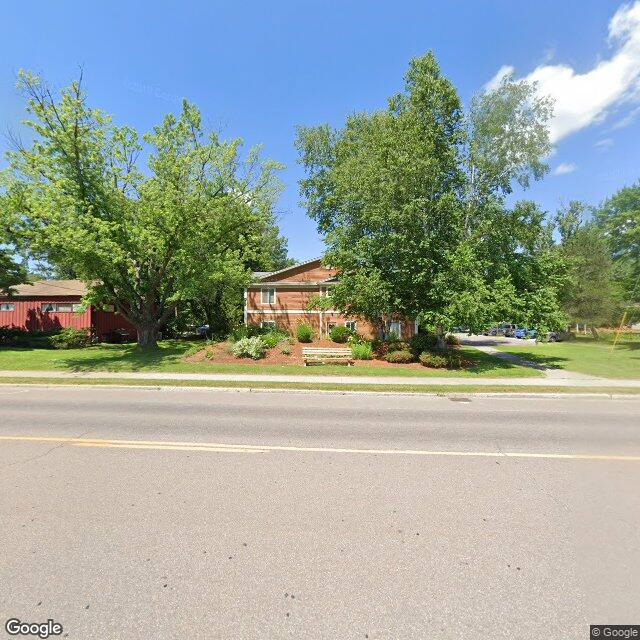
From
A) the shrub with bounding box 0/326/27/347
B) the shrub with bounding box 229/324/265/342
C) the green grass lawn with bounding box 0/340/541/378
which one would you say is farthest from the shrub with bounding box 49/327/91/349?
the shrub with bounding box 229/324/265/342

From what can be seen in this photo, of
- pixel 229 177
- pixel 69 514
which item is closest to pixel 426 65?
pixel 229 177

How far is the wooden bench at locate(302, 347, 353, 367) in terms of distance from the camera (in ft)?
59.9

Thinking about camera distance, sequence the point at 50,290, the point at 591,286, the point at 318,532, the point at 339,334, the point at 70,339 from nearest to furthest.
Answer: the point at 318,532
the point at 70,339
the point at 339,334
the point at 50,290
the point at 591,286

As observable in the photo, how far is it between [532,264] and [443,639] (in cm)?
2162

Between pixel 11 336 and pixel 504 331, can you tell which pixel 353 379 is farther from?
pixel 504 331

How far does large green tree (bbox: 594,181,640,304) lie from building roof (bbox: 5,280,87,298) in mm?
44786

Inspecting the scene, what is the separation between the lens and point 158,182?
19375 mm

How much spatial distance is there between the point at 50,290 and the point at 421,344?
1149 inches

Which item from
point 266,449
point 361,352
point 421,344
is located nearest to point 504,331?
point 421,344

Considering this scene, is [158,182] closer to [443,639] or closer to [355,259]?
[355,259]

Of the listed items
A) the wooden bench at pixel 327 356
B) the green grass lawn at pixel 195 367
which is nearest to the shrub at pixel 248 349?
the green grass lawn at pixel 195 367

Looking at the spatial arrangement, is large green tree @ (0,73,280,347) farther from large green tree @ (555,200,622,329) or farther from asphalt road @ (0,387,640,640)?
large green tree @ (555,200,622,329)

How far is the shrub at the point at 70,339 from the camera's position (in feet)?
75.8

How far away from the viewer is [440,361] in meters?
17.9
